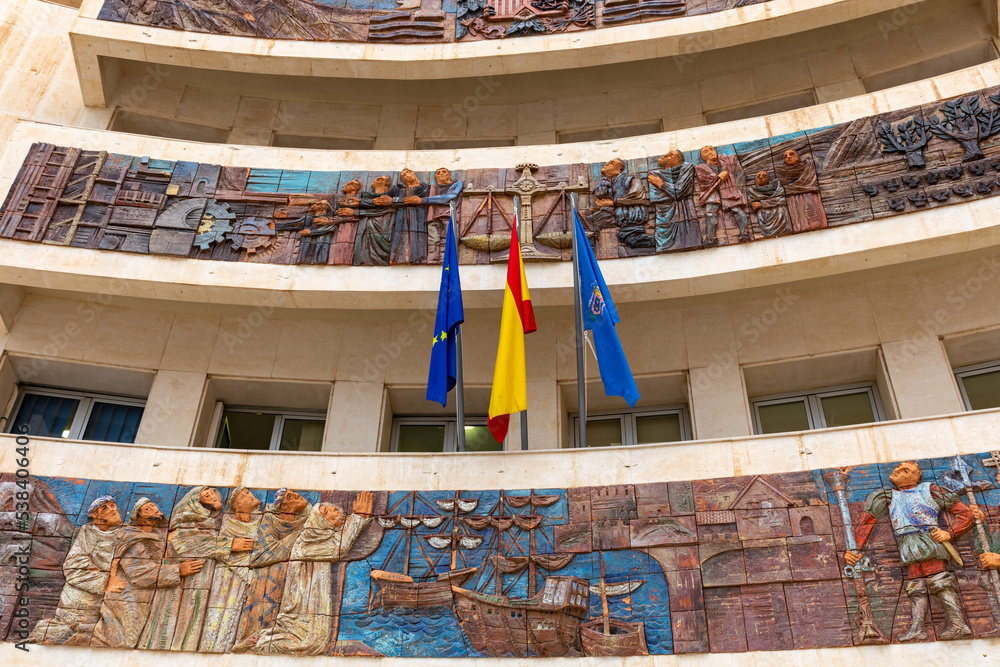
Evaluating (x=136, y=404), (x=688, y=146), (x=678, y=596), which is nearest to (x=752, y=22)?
(x=688, y=146)

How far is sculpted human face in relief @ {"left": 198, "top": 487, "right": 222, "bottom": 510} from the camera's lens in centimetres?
1108

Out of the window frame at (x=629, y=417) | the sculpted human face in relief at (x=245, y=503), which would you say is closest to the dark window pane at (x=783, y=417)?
the window frame at (x=629, y=417)

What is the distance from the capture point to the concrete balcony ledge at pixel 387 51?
47.9 feet

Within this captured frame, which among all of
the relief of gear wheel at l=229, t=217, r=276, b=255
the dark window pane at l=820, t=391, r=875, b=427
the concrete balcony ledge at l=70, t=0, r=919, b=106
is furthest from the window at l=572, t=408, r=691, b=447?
the concrete balcony ledge at l=70, t=0, r=919, b=106

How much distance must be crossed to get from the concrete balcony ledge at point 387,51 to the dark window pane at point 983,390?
6.34 metres

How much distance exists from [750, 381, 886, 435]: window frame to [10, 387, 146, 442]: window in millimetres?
9592

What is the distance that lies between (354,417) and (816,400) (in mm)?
7081

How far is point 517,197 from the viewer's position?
13.5m

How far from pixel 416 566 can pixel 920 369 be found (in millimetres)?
7530

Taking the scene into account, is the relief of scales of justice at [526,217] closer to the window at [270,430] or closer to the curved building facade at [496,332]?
the curved building facade at [496,332]

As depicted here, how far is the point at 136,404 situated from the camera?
45.4 feet

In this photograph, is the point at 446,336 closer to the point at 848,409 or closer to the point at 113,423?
the point at 113,423

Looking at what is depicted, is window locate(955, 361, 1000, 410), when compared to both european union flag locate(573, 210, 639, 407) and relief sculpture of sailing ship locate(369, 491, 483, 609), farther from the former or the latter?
relief sculpture of sailing ship locate(369, 491, 483, 609)

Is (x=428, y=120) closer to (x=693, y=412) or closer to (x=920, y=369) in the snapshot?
(x=693, y=412)
